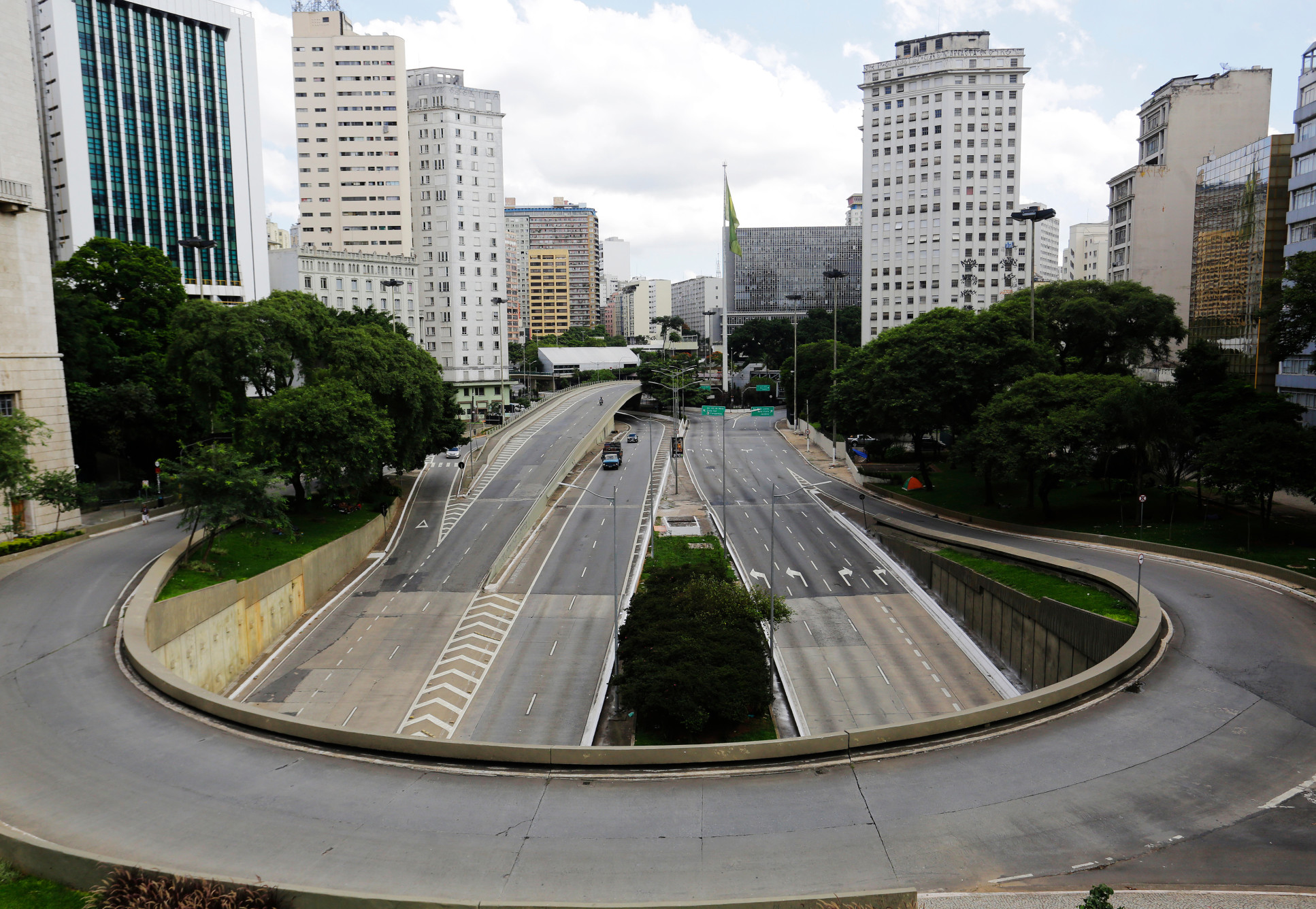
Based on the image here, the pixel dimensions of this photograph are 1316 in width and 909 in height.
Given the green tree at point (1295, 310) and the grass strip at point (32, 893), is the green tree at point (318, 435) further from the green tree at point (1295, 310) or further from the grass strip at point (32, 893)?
the green tree at point (1295, 310)

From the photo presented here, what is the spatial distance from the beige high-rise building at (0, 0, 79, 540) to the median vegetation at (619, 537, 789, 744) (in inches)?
1225

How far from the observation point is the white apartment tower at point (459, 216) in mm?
129000

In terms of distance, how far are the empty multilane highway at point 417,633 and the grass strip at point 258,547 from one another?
353 centimetres

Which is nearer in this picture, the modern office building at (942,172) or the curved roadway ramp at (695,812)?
the curved roadway ramp at (695,812)

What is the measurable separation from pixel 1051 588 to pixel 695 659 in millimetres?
18265

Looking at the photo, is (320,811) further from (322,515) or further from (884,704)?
(322,515)

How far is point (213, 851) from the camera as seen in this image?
15.1 meters

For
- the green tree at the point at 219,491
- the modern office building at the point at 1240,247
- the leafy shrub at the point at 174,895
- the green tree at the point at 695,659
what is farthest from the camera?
the modern office building at the point at 1240,247

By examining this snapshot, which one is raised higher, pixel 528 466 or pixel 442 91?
pixel 442 91

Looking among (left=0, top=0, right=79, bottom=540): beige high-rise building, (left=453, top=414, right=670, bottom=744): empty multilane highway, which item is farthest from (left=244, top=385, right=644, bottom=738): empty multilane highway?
(left=0, top=0, right=79, bottom=540): beige high-rise building

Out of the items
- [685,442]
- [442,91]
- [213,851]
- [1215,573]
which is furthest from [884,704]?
[442,91]

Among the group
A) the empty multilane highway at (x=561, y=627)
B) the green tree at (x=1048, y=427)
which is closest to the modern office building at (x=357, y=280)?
the empty multilane highway at (x=561, y=627)

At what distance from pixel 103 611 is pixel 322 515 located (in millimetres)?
22895

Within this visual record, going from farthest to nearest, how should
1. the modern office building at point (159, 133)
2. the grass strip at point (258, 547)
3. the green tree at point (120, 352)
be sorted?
the modern office building at point (159, 133), the green tree at point (120, 352), the grass strip at point (258, 547)
